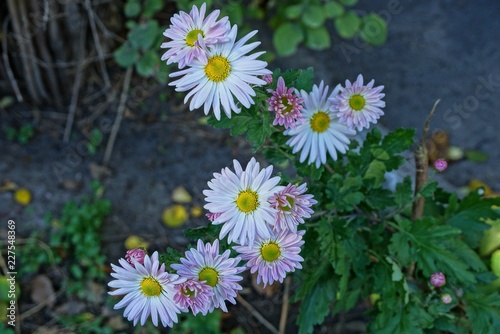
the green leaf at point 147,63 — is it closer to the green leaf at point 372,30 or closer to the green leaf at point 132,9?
the green leaf at point 132,9

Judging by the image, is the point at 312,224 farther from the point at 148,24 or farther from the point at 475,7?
the point at 475,7

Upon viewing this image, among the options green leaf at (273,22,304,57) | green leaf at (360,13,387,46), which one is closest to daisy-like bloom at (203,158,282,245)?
green leaf at (273,22,304,57)

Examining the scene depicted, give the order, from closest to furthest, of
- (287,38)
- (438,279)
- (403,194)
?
(438,279)
(403,194)
(287,38)

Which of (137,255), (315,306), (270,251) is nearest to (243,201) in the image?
(270,251)

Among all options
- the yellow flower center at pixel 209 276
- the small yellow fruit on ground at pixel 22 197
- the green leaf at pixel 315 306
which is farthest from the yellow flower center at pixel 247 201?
the small yellow fruit on ground at pixel 22 197

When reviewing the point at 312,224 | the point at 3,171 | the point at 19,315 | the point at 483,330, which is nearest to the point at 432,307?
the point at 483,330

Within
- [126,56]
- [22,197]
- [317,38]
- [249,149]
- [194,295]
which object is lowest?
[194,295]

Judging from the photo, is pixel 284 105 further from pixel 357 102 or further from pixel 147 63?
pixel 147 63

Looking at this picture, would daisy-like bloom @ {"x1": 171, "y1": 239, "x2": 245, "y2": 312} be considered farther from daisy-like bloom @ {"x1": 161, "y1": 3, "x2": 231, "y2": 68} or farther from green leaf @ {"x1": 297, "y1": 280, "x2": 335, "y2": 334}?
green leaf @ {"x1": 297, "y1": 280, "x2": 335, "y2": 334}
